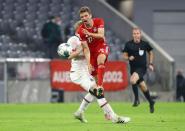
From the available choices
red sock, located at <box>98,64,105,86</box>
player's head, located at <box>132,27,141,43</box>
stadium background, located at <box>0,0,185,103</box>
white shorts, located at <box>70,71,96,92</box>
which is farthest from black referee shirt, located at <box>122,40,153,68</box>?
red sock, located at <box>98,64,105,86</box>

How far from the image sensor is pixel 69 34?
3638 centimetres

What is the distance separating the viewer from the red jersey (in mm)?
16828

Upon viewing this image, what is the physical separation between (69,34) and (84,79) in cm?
1932

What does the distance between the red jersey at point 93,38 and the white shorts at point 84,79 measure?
50 cm

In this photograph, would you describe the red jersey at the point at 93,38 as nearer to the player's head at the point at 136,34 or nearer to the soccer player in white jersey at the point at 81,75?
the soccer player in white jersey at the point at 81,75

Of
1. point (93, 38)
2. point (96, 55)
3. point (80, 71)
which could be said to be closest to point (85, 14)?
point (93, 38)

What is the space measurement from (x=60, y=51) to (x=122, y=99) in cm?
1286

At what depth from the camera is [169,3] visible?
140ft

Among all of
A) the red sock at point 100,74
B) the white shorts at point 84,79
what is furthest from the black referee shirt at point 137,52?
the red sock at point 100,74

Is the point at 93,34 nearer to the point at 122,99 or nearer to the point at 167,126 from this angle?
the point at 167,126

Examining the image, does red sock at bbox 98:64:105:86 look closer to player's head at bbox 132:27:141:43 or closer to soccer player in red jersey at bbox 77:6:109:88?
soccer player in red jersey at bbox 77:6:109:88

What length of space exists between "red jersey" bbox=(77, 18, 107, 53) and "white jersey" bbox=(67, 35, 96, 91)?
8.8 inches

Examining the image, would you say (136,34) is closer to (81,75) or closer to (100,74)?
(81,75)

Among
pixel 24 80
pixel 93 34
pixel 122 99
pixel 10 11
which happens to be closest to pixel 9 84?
pixel 24 80
